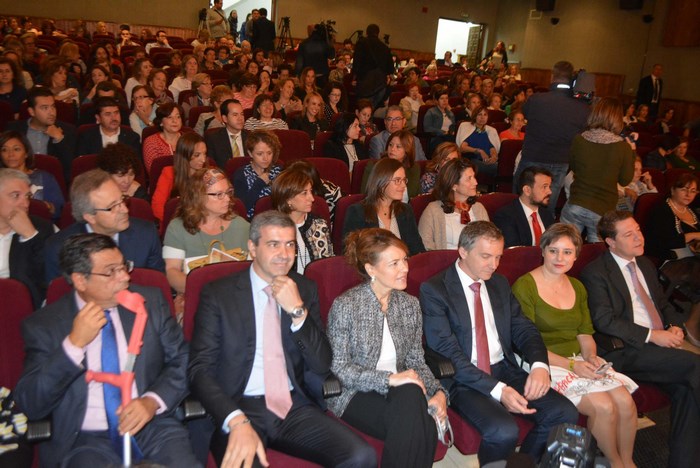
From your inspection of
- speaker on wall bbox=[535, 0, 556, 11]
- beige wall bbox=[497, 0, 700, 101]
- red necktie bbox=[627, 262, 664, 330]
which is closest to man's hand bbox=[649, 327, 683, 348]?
red necktie bbox=[627, 262, 664, 330]

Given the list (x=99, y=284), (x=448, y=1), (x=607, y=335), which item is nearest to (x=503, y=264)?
(x=607, y=335)

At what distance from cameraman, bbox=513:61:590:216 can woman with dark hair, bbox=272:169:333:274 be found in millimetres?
2427

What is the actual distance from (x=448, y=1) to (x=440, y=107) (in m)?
12.9

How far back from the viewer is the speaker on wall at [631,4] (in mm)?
12969

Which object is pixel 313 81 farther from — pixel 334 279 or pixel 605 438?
pixel 605 438

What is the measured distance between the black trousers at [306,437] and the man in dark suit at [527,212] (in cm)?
211

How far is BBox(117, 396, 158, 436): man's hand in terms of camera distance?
1875 mm

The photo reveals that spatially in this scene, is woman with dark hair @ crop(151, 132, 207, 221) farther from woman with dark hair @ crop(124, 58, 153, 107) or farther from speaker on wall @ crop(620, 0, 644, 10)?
speaker on wall @ crop(620, 0, 644, 10)

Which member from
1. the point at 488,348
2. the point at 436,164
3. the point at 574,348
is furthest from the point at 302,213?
the point at 436,164

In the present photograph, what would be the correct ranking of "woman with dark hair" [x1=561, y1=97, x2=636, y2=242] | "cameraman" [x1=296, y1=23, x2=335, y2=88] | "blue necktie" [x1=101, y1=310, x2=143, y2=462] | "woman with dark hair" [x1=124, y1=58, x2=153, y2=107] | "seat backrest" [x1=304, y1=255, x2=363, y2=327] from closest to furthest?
"blue necktie" [x1=101, y1=310, x2=143, y2=462]
"seat backrest" [x1=304, y1=255, x2=363, y2=327]
"woman with dark hair" [x1=561, y1=97, x2=636, y2=242]
"woman with dark hair" [x1=124, y1=58, x2=153, y2=107]
"cameraman" [x1=296, y1=23, x2=335, y2=88]

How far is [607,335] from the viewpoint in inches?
111

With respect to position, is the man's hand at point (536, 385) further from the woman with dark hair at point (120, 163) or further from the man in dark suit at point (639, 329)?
the woman with dark hair at point (120, 163)

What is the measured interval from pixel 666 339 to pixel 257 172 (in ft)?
9.36

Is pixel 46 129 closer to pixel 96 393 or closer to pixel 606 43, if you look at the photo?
pixel 96 393
